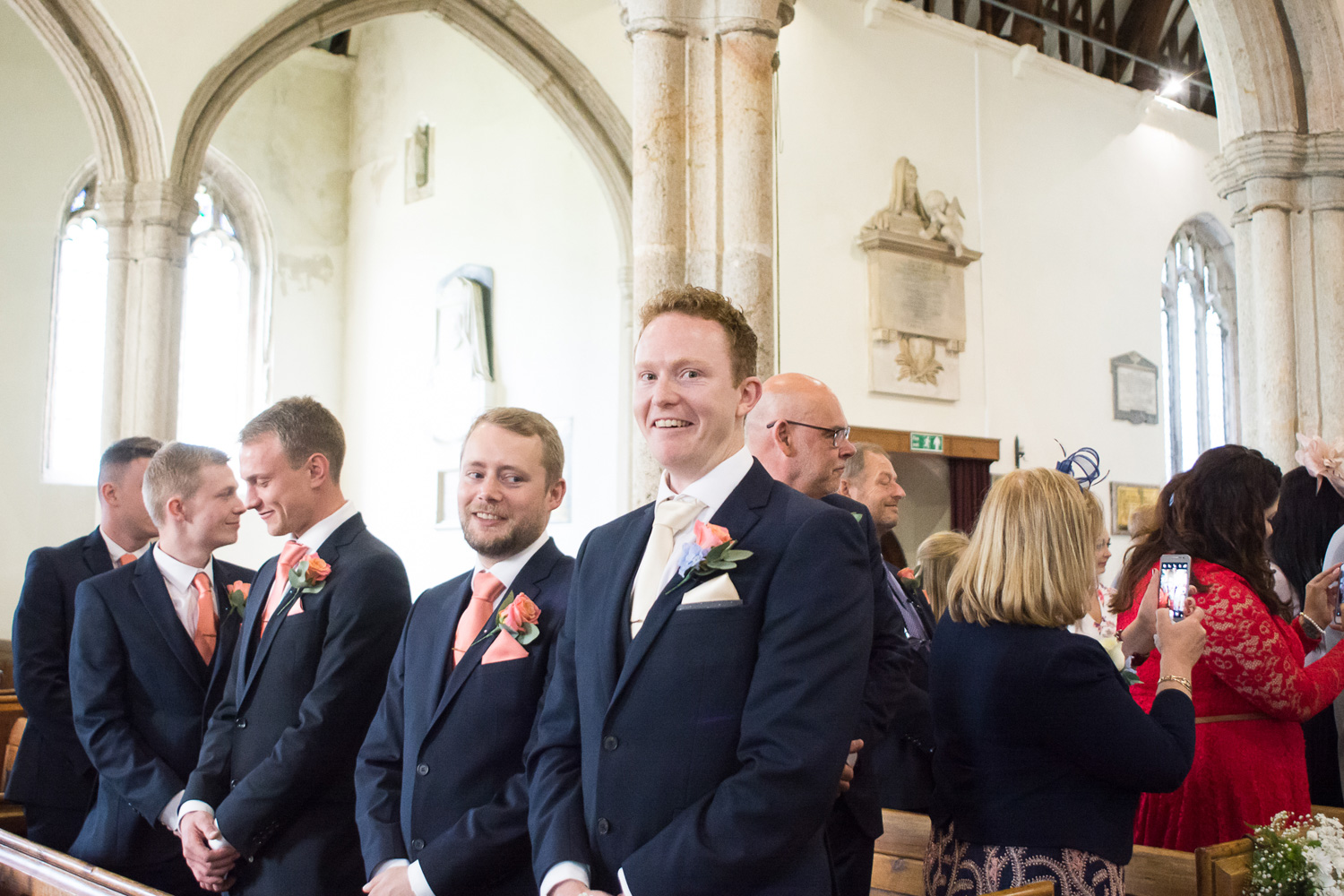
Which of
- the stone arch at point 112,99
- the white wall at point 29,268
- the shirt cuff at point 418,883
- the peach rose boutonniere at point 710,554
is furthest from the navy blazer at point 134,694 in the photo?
the white wall at point 29,268

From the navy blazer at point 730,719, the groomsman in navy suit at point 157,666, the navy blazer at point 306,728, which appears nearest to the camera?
the navy blazer at point 730,719

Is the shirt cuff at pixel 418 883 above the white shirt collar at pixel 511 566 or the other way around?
the other way around

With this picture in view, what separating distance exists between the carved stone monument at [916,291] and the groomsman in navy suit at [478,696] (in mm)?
8872

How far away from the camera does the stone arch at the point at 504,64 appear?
32.2 ft

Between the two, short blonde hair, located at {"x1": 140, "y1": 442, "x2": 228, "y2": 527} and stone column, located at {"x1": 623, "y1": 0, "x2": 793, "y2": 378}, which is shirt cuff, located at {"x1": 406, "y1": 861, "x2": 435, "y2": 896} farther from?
stone column, located at {"x1": 623, "y1": 0, "x2": 793, "y2": 378}

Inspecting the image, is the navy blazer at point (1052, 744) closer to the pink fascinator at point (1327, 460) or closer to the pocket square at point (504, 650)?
the pocket square at point (504, 650)

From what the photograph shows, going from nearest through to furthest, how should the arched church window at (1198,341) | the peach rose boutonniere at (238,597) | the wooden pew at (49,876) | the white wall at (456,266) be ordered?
the wooden pew at (49,876), the peach rose boutonniere at (238,597), the white wall at (456,266), the arched church window at (1198,341)

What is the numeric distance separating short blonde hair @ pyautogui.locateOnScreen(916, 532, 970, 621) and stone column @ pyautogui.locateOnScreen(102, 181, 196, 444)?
6.84 m

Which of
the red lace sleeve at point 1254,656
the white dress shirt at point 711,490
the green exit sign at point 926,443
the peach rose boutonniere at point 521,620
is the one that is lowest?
the red lace sleeve at point 1254,656

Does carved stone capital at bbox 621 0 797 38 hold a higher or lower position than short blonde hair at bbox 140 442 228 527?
higher

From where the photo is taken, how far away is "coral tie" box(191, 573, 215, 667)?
3.10 metres

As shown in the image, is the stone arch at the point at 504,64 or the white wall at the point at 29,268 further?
the white wall at the point at 29,268

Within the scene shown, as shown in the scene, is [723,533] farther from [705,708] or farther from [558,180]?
[558,180]

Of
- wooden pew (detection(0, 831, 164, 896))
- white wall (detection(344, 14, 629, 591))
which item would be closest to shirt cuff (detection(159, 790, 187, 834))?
wooden pew (detection(0, 831, 164, 896))
